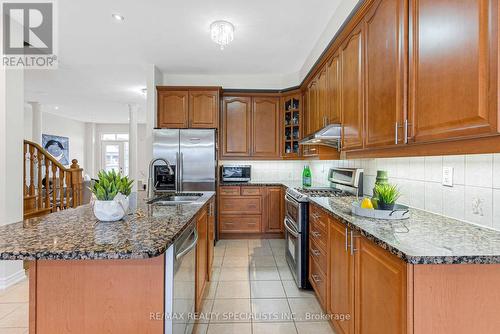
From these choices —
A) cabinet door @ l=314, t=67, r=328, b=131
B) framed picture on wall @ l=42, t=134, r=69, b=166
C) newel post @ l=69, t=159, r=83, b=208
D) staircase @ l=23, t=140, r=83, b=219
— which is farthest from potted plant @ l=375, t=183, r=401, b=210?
framed picture on wall @ l=42, t=134, r=69, b=166

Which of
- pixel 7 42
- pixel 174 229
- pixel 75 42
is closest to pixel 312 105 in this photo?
pixel 174 229

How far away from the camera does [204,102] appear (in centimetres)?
418

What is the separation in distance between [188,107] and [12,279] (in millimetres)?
2928

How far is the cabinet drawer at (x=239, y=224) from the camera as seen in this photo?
4242 mm

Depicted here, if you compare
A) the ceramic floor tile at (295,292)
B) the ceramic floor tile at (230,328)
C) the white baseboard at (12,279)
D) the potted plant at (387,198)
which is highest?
the potted plant at (387,198)

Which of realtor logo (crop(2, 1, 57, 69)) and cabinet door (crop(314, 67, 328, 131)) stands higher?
realtor logo (crop(2, 1, 57, 69))

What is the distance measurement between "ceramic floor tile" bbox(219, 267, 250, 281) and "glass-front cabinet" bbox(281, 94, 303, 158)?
205 centimetres

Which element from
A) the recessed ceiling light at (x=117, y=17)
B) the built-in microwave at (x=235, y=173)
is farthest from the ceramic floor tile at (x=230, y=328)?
the recessed ceiling light at (x=117, y=17)

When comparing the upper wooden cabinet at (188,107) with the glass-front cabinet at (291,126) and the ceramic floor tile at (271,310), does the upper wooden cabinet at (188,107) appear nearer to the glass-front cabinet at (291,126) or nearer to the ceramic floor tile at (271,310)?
the glass-front cabinet at (291,126)

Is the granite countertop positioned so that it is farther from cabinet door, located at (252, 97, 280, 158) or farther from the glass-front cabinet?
the glass-front cabinet

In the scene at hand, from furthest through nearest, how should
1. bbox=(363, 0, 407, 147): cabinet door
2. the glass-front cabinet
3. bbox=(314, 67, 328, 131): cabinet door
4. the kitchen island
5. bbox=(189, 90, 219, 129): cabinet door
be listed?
1. the glass-front cabinet
2. bbox=(189, 90, 219, 129): cabinet door
3. bbox=(314, 67, 328, 131): cabinet door
4. bbox=(363, 0, 407, 147): cabinet door
5. the kitchen island

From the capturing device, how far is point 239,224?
4.25 meters

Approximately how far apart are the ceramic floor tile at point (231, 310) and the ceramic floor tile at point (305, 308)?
392 mm

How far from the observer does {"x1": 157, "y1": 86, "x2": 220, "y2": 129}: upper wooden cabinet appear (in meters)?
4.17
